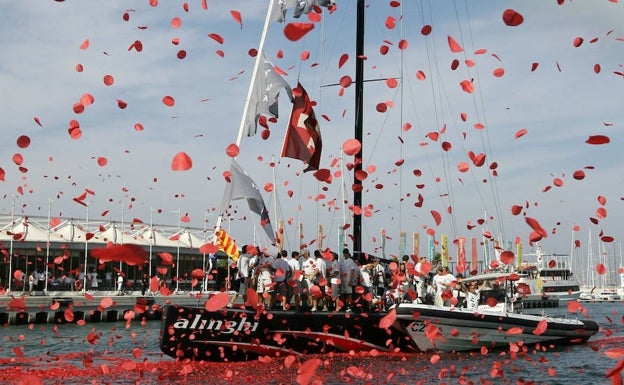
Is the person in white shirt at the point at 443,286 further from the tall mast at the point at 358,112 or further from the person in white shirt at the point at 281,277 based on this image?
the person in white shirt at the point at 281,277

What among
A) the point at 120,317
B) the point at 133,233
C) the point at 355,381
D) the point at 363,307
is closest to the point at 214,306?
the point at 355,381

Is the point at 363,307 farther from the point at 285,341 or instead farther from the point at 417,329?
the point at 285,341

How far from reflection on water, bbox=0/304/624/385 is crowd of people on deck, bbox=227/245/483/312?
5.20 feet

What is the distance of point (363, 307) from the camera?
21.9 meters

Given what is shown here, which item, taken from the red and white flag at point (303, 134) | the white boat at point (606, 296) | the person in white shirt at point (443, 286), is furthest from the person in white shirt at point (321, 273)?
the white boat at point (606, 296)

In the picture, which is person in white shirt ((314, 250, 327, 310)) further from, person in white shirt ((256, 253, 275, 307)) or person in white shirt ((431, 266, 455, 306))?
person in white shirt ((431, 266, 455, 306))

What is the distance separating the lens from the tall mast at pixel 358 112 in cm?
2259

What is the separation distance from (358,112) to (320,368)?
8432mm

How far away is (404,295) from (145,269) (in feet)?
147

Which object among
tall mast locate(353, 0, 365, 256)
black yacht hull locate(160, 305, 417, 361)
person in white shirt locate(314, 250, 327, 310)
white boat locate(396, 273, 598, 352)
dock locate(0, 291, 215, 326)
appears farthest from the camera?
dock locate(0, 291, 215, 326)

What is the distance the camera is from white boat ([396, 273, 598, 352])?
70.6 ft

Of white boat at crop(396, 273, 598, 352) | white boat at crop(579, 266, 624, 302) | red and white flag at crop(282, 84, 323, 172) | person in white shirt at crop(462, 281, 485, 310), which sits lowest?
white boat at crop(579, 266, 624, 302)

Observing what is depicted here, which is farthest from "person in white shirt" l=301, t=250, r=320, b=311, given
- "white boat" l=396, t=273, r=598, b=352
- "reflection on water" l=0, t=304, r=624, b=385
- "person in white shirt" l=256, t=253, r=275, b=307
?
"white boat" l=396, t=273, r=598, b=352

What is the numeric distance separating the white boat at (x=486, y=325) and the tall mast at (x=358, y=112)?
2.54 meters
